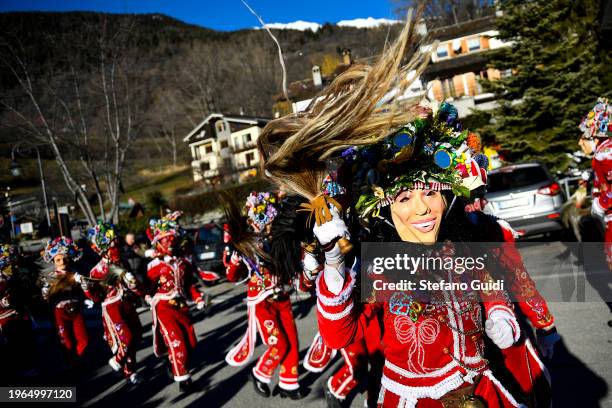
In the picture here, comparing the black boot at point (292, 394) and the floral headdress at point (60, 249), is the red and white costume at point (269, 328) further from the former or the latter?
the floral headdress at point (60, 249)

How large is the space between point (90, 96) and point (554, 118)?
17394 mm

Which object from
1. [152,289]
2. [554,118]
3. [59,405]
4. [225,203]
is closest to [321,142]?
[225,203]

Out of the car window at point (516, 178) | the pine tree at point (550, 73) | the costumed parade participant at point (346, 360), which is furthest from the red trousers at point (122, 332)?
the pine tree at point (550, 73)

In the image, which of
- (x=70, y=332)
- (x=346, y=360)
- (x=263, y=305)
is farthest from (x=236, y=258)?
(x=70, y=332)

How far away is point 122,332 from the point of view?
6.02m

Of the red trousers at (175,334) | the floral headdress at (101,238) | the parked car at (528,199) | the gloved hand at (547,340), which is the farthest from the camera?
the parked car at (528,199)

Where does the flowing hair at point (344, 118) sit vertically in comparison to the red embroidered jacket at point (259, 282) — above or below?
above

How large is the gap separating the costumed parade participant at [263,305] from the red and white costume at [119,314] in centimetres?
169

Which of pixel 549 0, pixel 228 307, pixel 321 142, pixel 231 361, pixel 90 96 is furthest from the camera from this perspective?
pixel 90 96

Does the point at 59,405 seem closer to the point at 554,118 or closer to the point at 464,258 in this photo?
the point at 464,258

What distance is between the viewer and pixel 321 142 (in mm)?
1996

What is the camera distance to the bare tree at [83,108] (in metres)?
16.1

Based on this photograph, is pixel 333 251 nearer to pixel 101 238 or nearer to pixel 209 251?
pixel 101 238

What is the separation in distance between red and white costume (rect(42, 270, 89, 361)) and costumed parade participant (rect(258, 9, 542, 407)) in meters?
5.50
